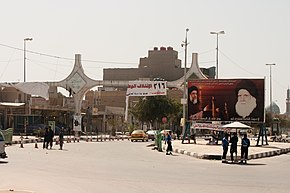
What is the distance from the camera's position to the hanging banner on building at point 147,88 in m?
67.5

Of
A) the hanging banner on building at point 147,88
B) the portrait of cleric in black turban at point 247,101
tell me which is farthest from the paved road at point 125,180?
the hanging banner on building at point 147,88

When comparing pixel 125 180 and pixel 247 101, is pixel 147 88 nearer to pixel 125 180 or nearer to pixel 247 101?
pixel 247 101

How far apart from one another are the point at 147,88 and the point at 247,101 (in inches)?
668

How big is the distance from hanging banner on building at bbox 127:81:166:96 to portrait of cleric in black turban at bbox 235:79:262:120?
600 inches

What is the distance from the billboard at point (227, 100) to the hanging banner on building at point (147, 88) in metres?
12.1

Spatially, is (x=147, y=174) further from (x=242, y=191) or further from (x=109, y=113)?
(x=109, y=113)

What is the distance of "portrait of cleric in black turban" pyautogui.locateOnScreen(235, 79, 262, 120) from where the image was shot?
52.9 m

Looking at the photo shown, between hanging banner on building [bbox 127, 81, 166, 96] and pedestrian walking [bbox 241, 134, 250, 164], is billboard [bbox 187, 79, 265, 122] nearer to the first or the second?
hanging banner on building [bbox 127, 81, 166, 96]

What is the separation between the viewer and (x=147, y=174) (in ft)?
71.9

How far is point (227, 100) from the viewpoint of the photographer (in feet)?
177

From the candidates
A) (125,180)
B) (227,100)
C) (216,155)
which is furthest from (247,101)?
(125,180)

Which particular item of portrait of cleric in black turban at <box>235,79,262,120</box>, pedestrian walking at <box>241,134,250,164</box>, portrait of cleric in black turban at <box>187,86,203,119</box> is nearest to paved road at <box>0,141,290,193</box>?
pedestrian walking at <box>241,134,250,164</box>

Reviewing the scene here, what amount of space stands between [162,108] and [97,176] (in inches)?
2626

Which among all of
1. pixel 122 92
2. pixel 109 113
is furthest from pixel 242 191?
pixel 122 92
